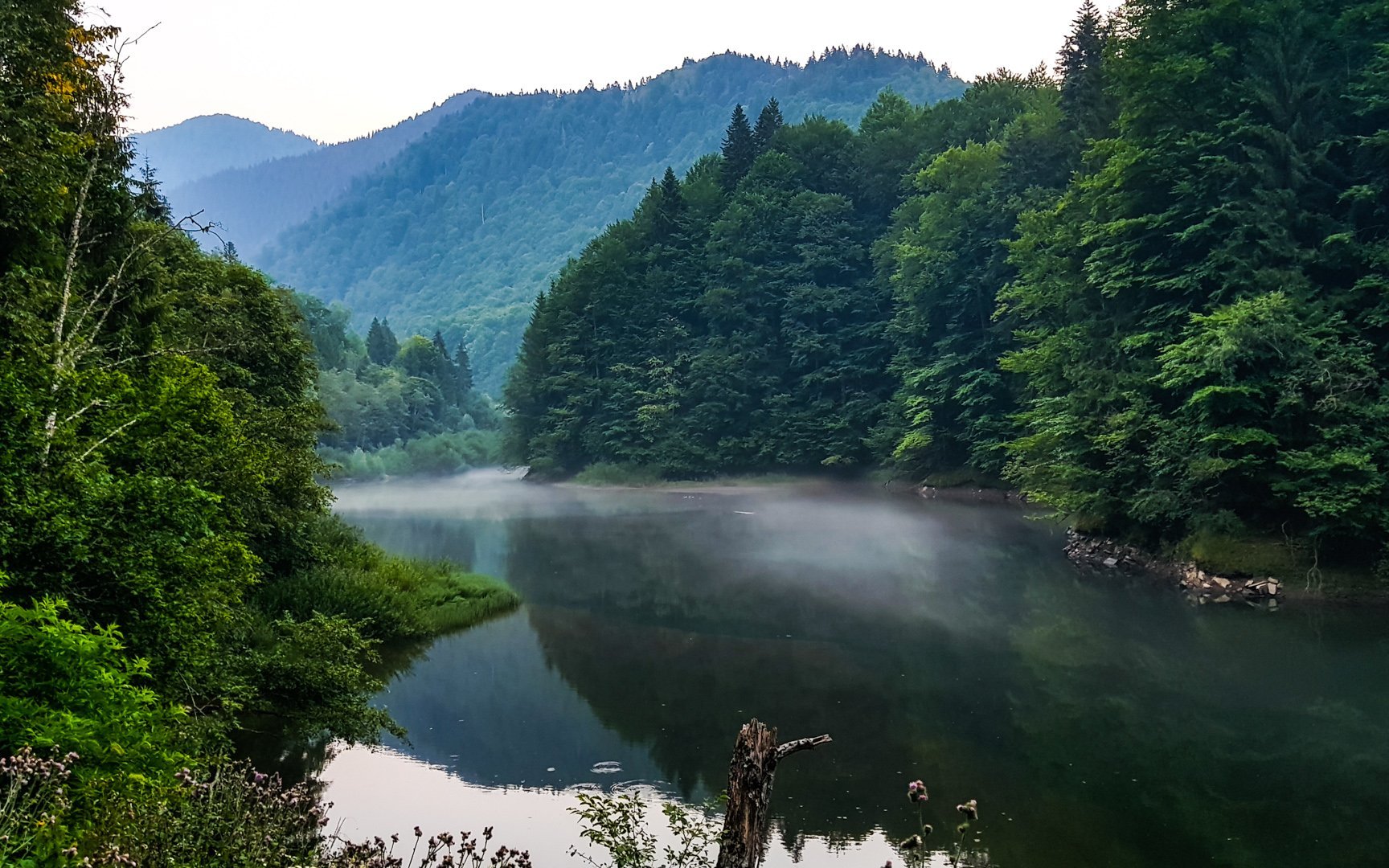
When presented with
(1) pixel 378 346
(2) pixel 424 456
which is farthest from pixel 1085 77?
(1) pixel 378 346

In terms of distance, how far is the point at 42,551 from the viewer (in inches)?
287

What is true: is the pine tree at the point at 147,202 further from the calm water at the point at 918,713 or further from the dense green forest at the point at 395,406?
the dense green forest at the point at 395,406

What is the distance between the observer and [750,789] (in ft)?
17.5

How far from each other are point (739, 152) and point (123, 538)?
62.0 m

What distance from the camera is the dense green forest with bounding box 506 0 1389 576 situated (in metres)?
22.7

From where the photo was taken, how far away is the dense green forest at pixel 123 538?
560cm

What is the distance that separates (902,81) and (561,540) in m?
168

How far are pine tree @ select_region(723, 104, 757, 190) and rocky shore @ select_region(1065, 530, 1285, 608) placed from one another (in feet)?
136

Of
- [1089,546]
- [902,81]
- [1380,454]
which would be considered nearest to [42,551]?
[1380,454]

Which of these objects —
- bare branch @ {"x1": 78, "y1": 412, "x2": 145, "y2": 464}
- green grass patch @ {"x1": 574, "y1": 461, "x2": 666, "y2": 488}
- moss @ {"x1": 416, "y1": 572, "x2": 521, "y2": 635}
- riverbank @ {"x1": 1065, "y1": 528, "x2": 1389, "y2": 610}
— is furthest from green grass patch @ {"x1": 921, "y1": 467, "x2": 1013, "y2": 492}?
bare branch @ {"x1": 78, "y1": 412, "x2": 145, "y2": 464}

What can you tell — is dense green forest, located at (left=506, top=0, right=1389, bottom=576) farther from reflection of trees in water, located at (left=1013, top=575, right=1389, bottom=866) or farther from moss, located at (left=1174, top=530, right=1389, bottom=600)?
reflection of trees in water, located at (left=1013, top=575, right=1389, bottom=866)

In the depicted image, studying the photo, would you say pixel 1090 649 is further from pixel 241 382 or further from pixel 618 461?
pixel 618 461

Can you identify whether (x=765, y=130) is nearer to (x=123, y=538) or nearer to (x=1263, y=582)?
(x=1263, y=582)

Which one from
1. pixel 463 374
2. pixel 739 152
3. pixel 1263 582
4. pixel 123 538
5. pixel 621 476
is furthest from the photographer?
pixel 463 374
